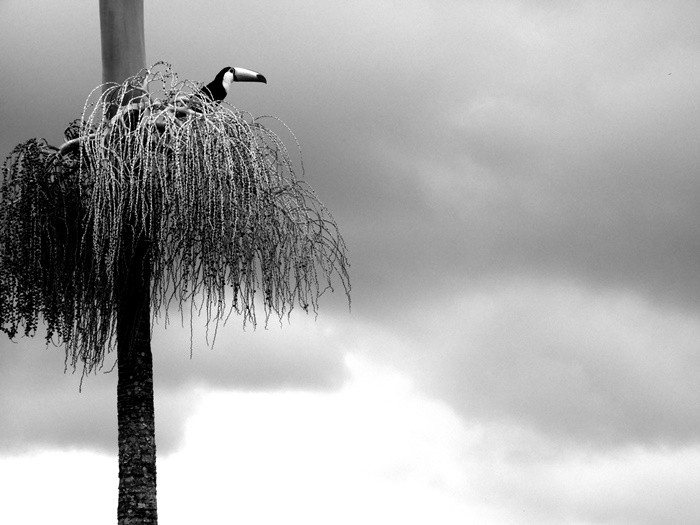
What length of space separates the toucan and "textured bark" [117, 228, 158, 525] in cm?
262

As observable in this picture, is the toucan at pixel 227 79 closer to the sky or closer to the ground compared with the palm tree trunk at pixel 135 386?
closer to the sky

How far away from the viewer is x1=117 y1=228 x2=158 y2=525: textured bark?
9.96 m

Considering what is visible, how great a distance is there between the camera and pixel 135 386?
10.2 m

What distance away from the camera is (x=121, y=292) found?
1034cm

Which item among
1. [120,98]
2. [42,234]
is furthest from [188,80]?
[42,234]

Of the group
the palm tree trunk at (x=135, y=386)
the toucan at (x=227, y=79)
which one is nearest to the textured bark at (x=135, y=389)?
the palm tree trunk at (x=135, y=386)

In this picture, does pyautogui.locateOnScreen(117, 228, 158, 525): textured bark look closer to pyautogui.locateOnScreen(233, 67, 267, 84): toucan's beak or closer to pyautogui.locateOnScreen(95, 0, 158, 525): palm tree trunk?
pyautogui.locateOnScreen(95, 0, 158, 525): palm tree trunk

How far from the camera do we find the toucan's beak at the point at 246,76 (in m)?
12.9

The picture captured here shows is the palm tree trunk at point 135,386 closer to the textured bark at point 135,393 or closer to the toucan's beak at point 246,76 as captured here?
the textured bark at point 135,393

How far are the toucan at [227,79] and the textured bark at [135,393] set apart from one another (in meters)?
2.62

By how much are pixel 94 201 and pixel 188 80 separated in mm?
1643

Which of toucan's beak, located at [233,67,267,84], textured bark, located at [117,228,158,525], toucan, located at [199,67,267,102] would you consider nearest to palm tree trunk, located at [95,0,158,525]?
textured bark, located at [117,228,158,525]

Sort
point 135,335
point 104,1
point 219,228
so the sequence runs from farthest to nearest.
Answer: point 104,1
point 135,335
point 219,228

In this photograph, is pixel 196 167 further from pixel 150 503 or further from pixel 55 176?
pixel 150 503
